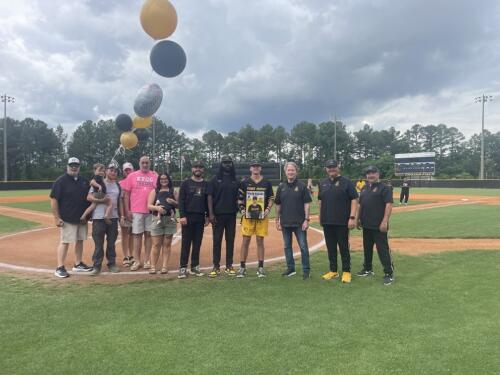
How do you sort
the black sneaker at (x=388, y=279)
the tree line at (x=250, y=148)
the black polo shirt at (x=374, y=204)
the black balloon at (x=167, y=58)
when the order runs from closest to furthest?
1. the black sneaker at (x=388, y=279)
2. the black polo shirt at (x=374, y=204)
3. the black balloon at (x=167, y=58)
4. the tree line at (x=250, y=148)

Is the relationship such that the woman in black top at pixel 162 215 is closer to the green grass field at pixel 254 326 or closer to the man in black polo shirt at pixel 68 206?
the green grass field at pixel 254 326

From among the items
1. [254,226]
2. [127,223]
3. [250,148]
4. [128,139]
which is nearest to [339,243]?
[254,226]

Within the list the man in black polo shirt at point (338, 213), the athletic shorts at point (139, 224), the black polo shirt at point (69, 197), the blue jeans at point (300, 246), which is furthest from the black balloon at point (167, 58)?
the blue jeans at point (300, 246)

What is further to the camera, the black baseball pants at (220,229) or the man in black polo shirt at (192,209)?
the black baseball pants at (220,229)

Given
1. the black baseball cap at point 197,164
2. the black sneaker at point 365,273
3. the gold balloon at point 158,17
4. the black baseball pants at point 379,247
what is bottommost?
the black sneaker at point 365,273

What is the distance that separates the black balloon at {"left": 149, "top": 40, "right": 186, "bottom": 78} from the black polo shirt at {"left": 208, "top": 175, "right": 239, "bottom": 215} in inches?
234

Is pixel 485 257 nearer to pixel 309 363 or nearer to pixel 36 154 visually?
pixel 309 363

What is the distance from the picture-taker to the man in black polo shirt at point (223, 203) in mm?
6223

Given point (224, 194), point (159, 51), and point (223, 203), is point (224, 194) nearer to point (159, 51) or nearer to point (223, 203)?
point (223, 203)

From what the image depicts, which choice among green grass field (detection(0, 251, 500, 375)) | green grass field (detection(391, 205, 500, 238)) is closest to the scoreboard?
green grass field (detection(391, 205, 500, 238))

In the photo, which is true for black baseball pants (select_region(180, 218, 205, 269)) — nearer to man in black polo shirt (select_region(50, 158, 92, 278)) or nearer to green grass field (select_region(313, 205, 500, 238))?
man in black polo shirt (select_region(50, 158, 92, 278))

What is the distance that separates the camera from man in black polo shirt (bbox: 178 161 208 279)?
20.1ft

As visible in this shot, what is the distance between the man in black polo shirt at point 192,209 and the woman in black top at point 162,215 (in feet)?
0.91

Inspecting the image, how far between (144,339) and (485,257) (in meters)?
6.82
